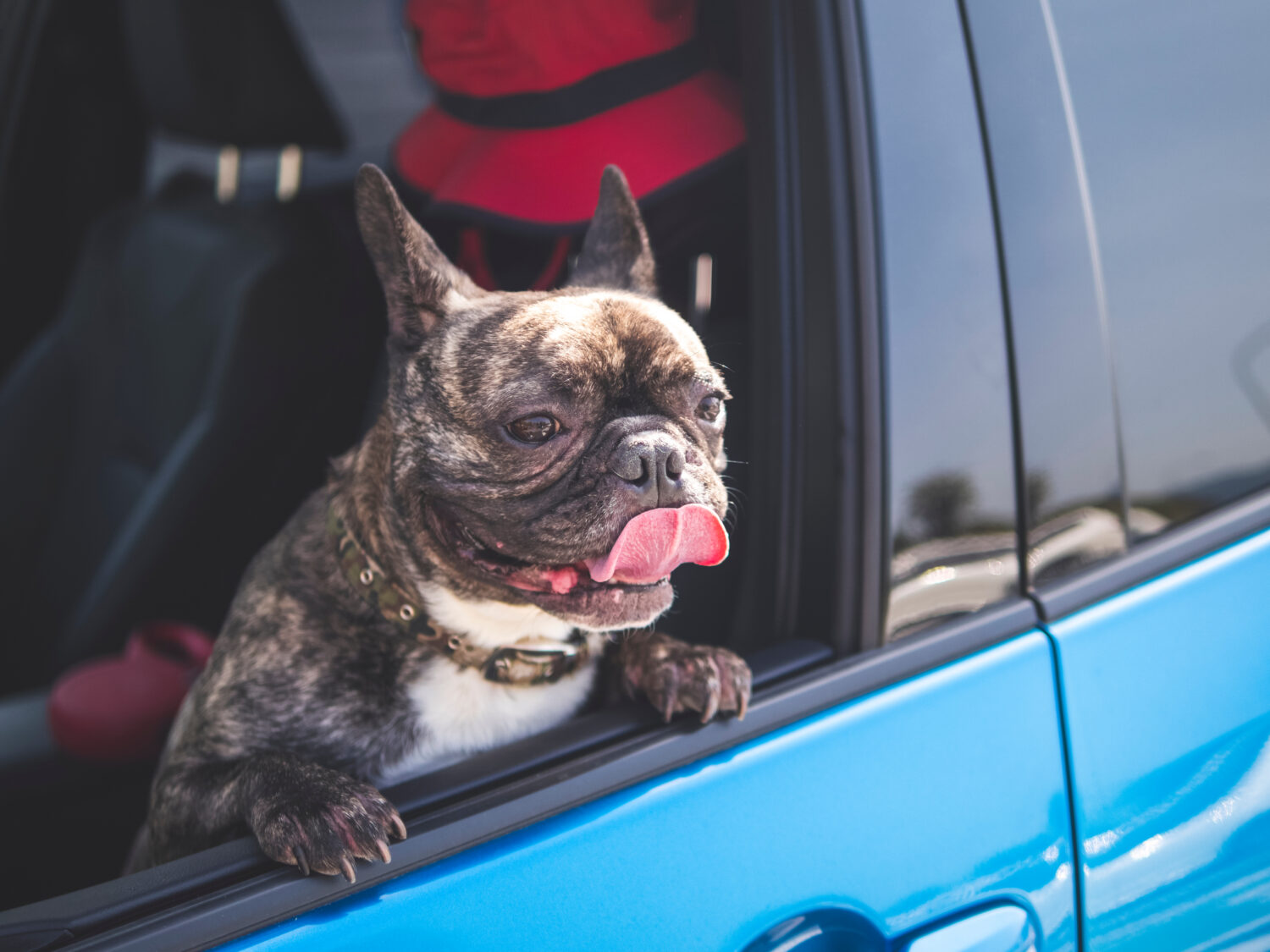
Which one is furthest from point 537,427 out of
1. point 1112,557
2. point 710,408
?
point 1112,557

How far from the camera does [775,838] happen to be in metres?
1.20

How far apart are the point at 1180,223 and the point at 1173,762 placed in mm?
764

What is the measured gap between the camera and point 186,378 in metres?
2.62

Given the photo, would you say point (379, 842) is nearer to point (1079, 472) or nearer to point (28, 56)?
point (1079, 472)

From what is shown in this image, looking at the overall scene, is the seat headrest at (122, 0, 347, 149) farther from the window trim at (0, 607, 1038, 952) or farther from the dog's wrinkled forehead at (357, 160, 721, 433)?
the window trim at (0, 607, 1038, 952)

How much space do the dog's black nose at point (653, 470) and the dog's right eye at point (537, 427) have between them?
10cm

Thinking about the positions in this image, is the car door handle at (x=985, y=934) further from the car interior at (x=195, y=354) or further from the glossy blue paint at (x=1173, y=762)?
the car interior at (x=195, y=354)

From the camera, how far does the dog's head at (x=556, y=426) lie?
1.26 metres

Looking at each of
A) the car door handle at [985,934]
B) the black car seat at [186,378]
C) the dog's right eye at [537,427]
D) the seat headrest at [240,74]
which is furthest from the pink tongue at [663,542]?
the seat headrest at [240,74]

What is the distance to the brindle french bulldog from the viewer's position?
126cm

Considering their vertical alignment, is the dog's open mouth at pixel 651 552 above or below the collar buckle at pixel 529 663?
above

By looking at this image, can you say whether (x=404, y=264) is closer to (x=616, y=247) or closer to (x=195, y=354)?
(x=616, y=247)

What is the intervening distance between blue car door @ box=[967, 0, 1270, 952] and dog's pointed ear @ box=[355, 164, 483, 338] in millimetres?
748

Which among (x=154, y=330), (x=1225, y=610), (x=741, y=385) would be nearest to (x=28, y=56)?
(x=154, y=330)
